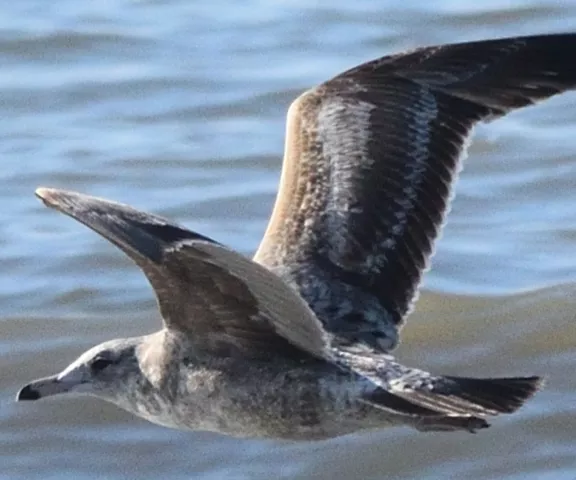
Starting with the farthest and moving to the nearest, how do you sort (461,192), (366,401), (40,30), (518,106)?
(40,30), (461,192), (518,106), (366,401)

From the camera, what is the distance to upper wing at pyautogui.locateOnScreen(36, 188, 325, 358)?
5074 millimetres

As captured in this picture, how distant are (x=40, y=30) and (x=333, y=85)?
5.80m

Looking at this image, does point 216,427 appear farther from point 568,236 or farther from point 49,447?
point 568,236

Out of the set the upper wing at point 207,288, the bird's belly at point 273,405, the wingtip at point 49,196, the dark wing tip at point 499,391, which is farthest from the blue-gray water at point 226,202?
the wingtip at point 49,196

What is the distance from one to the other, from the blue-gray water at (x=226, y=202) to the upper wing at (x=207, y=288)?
1.36 m

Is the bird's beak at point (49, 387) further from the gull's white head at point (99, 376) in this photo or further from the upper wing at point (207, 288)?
the upper wing at point (207, 288)

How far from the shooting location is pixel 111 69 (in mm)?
11852

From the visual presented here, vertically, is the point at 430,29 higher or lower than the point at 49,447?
higher

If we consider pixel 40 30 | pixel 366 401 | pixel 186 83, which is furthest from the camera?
pixel 40 30

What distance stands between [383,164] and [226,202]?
2970mm

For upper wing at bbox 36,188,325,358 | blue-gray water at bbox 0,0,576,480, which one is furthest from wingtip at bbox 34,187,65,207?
blue-gray water at bbox 0,0,576,480

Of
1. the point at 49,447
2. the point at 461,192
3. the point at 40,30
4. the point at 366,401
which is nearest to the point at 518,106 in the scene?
the point at 366,401

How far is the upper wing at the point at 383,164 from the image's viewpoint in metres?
6.45

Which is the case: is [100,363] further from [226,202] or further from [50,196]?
[226,202]
